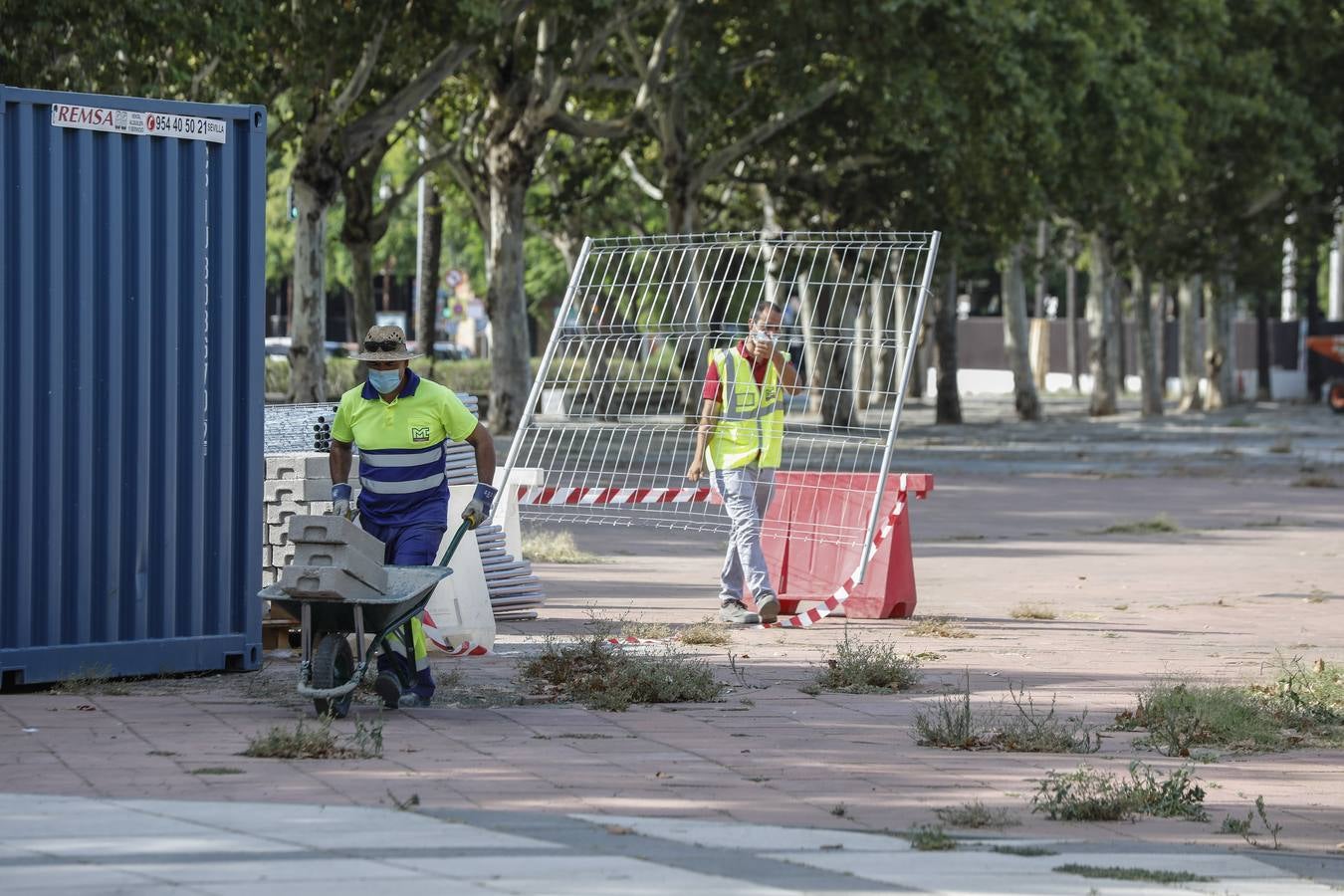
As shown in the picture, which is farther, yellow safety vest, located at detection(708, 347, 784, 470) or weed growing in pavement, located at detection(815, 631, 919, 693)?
yellow safety vest, located at detection(708, 347, 784, 470)

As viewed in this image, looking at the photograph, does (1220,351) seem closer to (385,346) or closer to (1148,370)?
(1148,370)

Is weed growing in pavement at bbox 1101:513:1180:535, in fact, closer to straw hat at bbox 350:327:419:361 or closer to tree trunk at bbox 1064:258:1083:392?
straw hat at bbox 350:327:419:361

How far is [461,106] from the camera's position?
38.9 meters

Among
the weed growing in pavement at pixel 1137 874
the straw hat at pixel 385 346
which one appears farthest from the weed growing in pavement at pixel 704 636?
the weed growing in pavement at pixel 1137 874

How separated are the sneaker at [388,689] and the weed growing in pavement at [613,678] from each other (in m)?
0.78

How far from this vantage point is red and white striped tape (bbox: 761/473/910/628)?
12.8 m

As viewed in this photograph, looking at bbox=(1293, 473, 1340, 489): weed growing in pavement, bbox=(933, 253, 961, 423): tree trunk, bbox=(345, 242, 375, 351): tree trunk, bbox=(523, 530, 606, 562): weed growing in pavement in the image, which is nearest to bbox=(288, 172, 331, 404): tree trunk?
bbox=(345, 242, 375, 351): tree trunk

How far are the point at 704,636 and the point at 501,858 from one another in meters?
5.86

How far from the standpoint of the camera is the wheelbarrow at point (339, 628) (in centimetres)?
883

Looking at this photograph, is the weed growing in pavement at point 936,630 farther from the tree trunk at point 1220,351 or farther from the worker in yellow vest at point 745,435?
the tree trunk at point 1220,351

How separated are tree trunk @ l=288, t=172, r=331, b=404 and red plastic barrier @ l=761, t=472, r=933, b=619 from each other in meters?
15.3

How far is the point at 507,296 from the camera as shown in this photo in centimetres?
3278

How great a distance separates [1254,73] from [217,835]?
38.3 meters

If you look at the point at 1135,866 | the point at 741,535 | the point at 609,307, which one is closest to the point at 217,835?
the point at 1135,866
